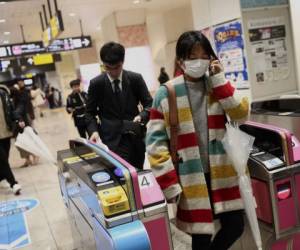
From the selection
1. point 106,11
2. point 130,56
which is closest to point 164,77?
point 130,56

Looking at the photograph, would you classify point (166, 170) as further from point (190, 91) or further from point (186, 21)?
point (186, 21)

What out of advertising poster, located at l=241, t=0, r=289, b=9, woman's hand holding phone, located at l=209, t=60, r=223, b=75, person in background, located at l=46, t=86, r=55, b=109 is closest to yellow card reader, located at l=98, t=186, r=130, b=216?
woman's hand holding phone, located at l=209, t=60, r=223, b=75

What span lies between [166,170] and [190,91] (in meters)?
0.38

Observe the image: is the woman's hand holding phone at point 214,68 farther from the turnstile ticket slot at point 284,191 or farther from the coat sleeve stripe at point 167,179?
the turnstile ticket slot at point 284,191

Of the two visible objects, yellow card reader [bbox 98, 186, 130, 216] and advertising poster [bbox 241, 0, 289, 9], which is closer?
yellow card reader [bbox 98, 186, 130, 216]

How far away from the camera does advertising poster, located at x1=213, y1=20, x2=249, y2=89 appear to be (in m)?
4.50

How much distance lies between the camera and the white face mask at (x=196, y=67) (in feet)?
5.63

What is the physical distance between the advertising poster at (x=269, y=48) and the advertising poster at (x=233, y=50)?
0.14m

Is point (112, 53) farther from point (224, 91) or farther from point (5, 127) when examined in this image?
point (5, 127)


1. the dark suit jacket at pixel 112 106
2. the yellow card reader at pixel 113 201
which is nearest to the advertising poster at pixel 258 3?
the dark suit jacket at pixel 112 106

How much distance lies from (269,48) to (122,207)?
12.0ft

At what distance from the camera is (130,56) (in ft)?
37.5

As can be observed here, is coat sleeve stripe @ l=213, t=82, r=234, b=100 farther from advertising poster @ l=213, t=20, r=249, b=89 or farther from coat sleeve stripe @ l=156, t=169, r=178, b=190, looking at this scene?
advertising poster @ l=213, t=20, r=249, b=89

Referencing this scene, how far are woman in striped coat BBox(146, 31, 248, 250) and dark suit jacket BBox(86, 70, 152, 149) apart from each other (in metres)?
0.78
